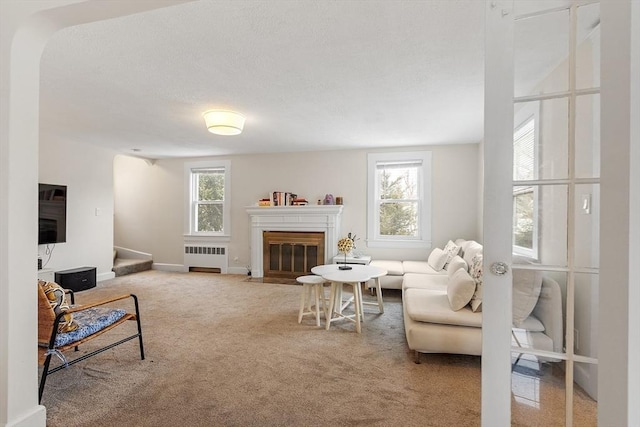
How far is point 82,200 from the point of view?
503cm

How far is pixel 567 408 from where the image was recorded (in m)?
1.25

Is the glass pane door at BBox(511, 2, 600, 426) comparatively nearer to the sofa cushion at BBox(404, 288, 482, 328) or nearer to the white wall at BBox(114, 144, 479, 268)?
the sofa cushion at BBox(404, 288, 482, 328)

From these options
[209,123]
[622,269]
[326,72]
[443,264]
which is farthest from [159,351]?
A: [443,264]

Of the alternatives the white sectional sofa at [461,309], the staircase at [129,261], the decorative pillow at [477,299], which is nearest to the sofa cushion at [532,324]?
the white sectional sofa at [461,309]

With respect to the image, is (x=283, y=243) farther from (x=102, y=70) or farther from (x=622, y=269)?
(x=622, y=269)

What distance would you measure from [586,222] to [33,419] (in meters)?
2.78

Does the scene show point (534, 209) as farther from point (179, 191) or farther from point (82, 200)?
point (179, 191)

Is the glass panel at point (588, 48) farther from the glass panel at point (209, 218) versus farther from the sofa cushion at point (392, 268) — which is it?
the glass panel at point (209, 218)

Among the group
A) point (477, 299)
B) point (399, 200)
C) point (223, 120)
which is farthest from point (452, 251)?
point (223, 120)

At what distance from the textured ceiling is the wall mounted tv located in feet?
2.84

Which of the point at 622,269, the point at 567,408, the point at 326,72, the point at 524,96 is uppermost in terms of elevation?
the point at 326,72

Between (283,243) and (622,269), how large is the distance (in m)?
4.88

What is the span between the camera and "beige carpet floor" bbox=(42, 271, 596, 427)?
5.62ft

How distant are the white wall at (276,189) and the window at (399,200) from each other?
120 mm
